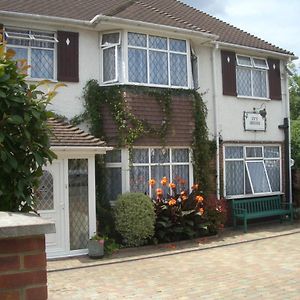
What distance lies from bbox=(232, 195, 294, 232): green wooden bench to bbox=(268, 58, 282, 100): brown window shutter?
139 inches

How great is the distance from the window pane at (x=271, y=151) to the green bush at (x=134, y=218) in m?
5.66

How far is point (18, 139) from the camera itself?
2.63 metres

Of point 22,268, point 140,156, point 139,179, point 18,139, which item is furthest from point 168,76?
point 22,268

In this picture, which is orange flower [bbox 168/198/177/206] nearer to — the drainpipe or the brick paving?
the brick paving

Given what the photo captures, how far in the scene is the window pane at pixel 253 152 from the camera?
13.7 metres

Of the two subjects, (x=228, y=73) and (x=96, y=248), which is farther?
(x=228, y=73)

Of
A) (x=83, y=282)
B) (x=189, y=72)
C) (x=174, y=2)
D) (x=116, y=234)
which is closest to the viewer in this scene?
(x=83, y=282)

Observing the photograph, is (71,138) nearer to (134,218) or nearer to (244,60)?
(134,218)

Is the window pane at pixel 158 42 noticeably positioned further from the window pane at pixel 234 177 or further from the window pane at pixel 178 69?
the window pane at pixel 234 177

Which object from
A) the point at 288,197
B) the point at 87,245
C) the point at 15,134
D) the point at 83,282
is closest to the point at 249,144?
the point at 288,197

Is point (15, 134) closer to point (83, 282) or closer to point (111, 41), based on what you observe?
point (83, 282)

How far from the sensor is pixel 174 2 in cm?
1638

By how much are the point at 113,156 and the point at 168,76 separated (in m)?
2.78

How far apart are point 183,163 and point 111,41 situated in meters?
4.00
